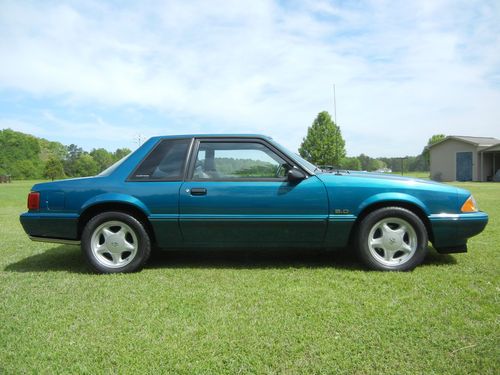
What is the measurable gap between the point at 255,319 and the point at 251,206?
137 centimetres

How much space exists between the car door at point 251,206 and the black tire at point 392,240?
0.46 m

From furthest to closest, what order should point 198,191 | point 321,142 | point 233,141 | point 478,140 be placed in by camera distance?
point 321,142 → point 478,140 → point 233,141 → point 198,191

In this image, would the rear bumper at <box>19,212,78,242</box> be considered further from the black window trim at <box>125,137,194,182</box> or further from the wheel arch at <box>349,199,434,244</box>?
the wheel arch at <box>349,199,434,244</box>

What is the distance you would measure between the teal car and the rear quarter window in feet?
0.04

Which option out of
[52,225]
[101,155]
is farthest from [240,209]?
[101,155]

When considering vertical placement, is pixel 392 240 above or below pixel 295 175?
below

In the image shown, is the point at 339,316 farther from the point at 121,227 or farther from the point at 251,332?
the point at 121,227

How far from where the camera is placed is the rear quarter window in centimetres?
391

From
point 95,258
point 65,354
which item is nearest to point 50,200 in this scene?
point 95,258

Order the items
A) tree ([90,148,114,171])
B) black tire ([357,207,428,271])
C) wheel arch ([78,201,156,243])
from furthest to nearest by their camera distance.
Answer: tree ([90,148,114,171]) < wheel arch ([78,201,156,243]) < black tire ([357,207,428,271])

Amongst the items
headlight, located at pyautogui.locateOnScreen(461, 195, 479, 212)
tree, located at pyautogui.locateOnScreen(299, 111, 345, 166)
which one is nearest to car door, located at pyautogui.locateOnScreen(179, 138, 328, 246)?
headlight, located at pyautogui.locateOnScreen(461, 195, 479, 212)

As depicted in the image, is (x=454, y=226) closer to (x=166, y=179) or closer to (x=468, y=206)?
(x=468, y=206)

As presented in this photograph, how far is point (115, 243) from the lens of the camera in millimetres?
3887

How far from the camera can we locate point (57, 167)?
62.6m
